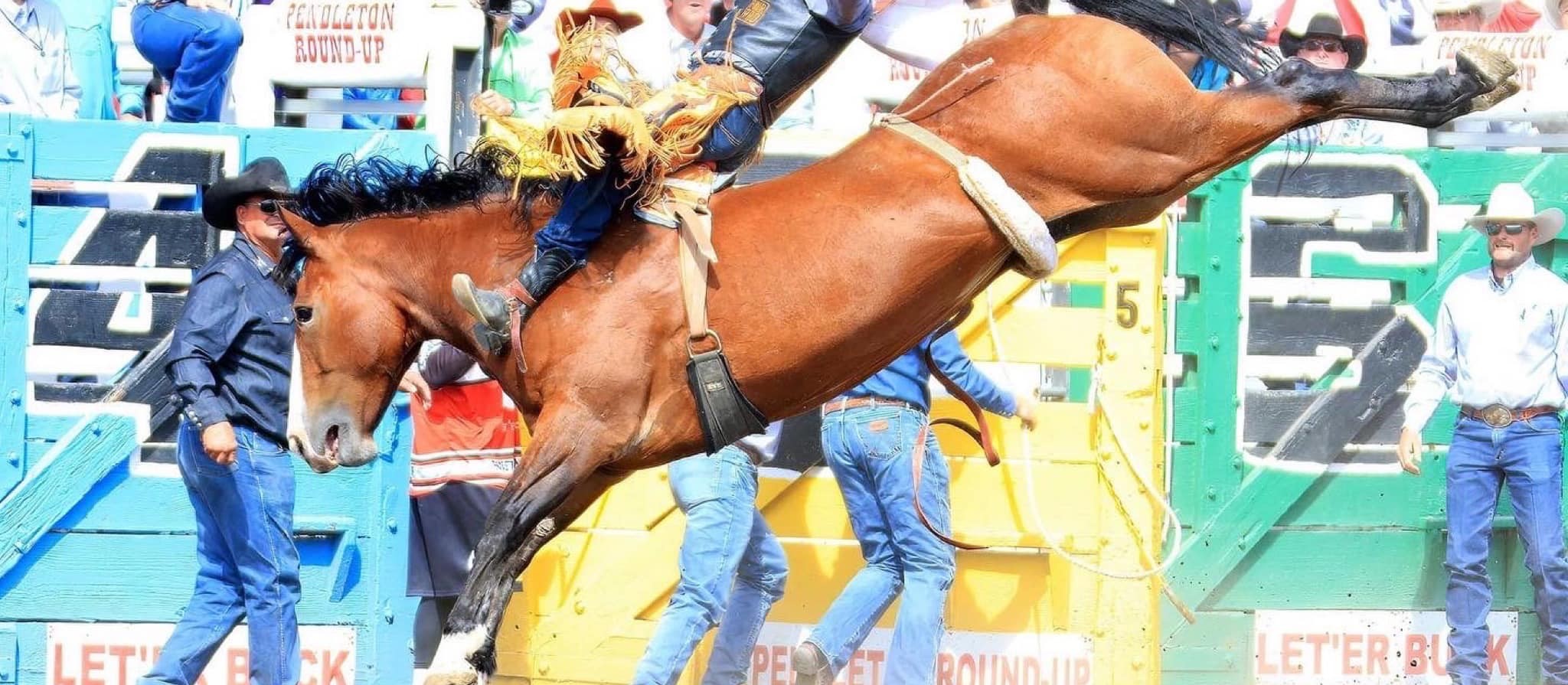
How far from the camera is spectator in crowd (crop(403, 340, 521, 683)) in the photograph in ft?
22.3

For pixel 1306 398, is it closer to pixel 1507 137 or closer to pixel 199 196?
pixel 1507 137

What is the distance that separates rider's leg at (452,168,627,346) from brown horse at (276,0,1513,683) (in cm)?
6

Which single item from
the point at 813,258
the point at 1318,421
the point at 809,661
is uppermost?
the point at 813,258

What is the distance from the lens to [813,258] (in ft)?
16.1

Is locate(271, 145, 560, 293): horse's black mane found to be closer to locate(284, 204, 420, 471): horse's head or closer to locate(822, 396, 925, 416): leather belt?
locate(284, 204, 420, 471): horse's head

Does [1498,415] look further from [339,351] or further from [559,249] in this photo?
[339,351]

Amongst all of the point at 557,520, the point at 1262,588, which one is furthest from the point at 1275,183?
the point at 557,520

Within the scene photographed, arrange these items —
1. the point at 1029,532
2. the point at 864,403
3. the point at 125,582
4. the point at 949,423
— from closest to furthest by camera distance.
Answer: the point at 864,403, the point at 949,423, the point at 125,582, the point at 1029,532

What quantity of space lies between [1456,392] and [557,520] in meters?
4.13

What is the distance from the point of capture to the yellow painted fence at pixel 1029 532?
709 centimetres

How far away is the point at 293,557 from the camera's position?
6.22m

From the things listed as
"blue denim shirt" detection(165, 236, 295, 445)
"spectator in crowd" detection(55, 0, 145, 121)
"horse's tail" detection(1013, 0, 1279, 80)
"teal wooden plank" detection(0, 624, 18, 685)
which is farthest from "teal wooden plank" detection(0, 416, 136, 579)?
"horse's tail" detection(1013, 0, 1279, 80)

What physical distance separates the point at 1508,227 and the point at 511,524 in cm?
457

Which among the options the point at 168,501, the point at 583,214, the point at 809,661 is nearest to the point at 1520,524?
the point at 809,661
